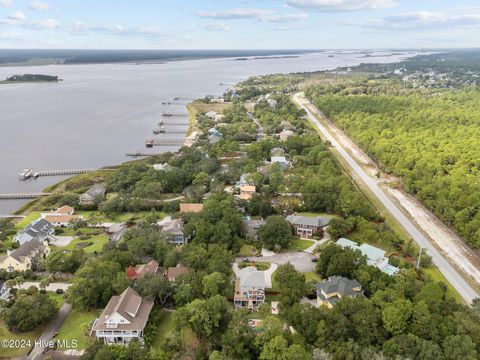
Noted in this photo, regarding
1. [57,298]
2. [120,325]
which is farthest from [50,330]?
[120,325]

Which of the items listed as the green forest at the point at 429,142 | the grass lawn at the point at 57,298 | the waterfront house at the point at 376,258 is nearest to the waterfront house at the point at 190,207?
the grass lawn at the point at 57,298

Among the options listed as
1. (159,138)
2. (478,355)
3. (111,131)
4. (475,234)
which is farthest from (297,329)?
(111,131)

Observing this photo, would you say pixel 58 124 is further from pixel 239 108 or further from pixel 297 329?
pixel 297 329

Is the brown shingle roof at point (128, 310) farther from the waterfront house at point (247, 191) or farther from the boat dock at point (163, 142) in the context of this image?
the boat dock at point (163, 142)

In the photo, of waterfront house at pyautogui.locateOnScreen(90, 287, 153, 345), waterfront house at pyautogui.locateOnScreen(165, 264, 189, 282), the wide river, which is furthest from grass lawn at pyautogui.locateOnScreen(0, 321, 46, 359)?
the wide river

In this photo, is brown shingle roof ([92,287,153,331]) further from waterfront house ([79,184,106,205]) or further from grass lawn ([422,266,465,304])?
grass lawn ([422,266,465,304])
